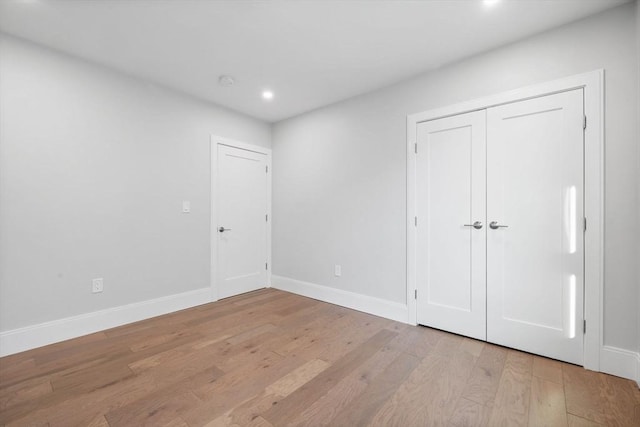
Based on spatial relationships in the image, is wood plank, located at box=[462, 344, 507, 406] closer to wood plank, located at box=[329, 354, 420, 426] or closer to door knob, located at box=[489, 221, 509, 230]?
wood plank, located at box=[329, 354, 420, 426]

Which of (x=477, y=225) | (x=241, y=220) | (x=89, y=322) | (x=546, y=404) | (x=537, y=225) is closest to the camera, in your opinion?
(x=546, y=404)

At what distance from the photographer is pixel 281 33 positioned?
222 centimetres

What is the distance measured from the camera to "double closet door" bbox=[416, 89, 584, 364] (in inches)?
81.4

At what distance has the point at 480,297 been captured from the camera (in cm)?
244

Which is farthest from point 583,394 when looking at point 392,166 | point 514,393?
point 392,166

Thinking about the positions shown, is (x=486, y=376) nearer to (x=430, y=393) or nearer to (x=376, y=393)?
(x=430, y=393)

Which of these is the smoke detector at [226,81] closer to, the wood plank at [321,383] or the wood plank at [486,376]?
the wood plank at [321,383]

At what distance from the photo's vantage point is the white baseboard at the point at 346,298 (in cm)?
293

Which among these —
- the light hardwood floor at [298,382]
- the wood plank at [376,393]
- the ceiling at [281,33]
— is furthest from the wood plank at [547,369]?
the ceiling at [281,33]

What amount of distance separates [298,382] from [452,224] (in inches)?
75.5

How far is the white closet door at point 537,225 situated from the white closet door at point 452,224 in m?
0.09

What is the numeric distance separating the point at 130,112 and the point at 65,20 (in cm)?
90

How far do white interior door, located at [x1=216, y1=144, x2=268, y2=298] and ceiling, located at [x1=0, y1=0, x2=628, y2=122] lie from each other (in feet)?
3.85

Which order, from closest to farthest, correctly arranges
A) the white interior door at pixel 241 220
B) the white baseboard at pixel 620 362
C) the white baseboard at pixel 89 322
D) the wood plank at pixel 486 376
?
the wood plank at pixel 486 376 < the white baseboard at pixel 620 362 < the white baseboard at pixel 89 322 < the white interior door at pixel 241 220
